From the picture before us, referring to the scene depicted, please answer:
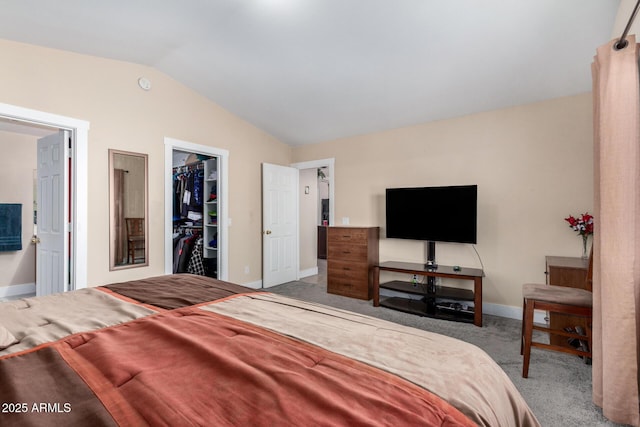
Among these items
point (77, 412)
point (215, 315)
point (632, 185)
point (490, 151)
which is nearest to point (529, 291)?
point (632, 185)

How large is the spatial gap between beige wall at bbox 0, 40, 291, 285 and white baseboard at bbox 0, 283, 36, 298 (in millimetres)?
2429

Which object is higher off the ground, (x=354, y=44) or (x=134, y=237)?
(x=354, y=44)

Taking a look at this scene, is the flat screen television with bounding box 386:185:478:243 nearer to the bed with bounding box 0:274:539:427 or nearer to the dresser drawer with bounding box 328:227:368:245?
the dresser drawer with bounding box 328:227:368:245

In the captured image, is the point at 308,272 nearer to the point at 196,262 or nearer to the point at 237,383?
the point at 196,262

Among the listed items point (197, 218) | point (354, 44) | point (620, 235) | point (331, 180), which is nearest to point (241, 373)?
point (620, 235)

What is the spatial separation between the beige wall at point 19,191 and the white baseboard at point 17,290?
5cm

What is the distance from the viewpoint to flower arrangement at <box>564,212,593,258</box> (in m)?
2.91

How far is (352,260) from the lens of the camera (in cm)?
426

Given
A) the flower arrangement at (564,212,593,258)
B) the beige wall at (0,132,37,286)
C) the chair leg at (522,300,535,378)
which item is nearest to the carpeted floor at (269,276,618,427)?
the chair leg at (522,300,535,378)

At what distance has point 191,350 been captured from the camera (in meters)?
1.03

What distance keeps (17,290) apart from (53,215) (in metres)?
2.37

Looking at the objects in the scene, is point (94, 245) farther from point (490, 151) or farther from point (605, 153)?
point (490, 151)

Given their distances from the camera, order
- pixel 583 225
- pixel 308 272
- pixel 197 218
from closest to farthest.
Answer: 1. pixel 583 225
2. pixel 197 218
3. pixel 308 272

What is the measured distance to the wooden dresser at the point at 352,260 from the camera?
4.14m
